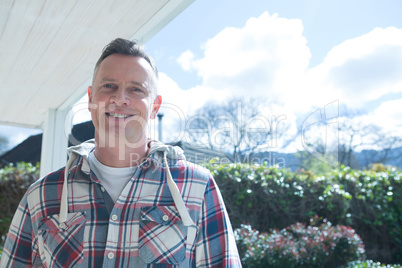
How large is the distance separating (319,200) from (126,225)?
14.2 ft

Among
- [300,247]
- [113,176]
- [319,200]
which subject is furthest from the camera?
[319,200]

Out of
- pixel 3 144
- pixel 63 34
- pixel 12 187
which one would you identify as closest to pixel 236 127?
pixel 12 187

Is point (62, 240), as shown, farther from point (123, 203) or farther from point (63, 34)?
point (63, 34)

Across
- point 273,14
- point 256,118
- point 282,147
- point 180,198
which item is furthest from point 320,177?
point 273,14

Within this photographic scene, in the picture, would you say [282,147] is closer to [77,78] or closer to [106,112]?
[77,78]

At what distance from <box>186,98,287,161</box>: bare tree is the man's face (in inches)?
183

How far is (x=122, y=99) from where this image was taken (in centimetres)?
113

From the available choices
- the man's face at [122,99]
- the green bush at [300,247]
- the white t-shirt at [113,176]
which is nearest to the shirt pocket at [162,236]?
the white t-shirt at [113,176]

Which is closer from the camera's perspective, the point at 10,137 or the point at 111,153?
the point at 111,153

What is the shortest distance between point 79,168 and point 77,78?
1.30m

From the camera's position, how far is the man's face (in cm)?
113

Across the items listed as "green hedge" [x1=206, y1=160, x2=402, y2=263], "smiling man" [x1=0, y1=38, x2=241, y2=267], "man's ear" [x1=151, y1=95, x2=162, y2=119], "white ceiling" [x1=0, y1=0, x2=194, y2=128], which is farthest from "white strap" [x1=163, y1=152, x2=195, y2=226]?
"green hedge" [x1=206, y1=160, x2=402, y2=263]

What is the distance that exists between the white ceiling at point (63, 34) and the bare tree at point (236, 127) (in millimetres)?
3633

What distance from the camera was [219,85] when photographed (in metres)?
9.36
